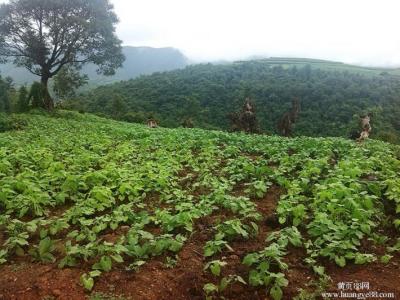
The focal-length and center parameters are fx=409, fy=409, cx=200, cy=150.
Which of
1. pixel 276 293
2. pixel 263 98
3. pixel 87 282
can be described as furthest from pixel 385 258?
pixel 263 98

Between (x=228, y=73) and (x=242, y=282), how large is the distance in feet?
373

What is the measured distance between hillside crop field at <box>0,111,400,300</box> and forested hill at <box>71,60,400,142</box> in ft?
177

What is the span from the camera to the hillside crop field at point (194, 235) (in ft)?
18.6

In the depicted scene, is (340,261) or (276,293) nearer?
(276,293)

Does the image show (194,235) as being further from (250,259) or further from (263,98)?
(263,98)

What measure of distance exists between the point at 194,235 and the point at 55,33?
109 ft

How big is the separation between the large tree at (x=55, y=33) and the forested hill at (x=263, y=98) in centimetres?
2427

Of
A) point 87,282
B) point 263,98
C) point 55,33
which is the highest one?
point 55,33

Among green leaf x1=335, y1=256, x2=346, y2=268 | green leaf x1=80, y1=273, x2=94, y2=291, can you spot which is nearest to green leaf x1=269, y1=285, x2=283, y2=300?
green leaf x1=335, y1=256, x2=346, y2=268

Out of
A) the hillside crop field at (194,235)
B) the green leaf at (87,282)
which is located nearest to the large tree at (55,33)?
the hillside crop field at (194,235)

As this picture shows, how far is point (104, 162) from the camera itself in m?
12.6

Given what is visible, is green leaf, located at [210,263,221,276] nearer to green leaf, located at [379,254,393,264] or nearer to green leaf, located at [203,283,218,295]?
green leaf, located at [203,283,218,295]

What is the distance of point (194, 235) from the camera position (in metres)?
7.26

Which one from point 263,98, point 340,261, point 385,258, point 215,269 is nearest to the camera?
point 215,269
